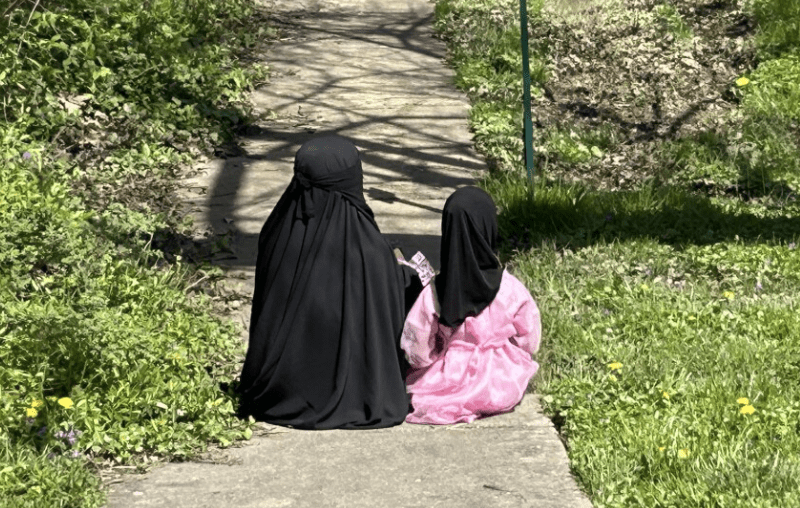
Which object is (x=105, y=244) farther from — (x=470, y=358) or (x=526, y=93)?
(x=526, y=93)

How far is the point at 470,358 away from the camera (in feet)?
20.8

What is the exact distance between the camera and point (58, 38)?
10789mm

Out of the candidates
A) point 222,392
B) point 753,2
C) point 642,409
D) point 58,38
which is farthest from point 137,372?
point 753,2

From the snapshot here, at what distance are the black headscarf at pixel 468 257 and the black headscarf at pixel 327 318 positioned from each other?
33cm

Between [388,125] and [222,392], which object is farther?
[388,125]

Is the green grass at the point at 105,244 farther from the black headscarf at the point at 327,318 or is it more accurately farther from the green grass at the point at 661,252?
the green grass at the point at 661,252

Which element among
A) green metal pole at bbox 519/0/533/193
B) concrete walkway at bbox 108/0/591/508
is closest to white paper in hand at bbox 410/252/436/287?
concrete walkway at bbox 108/0/591/508

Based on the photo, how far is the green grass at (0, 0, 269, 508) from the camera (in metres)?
5.75

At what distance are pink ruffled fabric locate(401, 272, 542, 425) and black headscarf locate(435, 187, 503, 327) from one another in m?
0.11

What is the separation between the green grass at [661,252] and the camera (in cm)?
562

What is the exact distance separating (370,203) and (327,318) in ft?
11.2

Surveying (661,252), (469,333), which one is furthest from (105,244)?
(661,252)

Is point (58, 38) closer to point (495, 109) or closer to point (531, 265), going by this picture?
point (495, 109)

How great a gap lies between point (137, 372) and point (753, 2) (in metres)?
9.78
